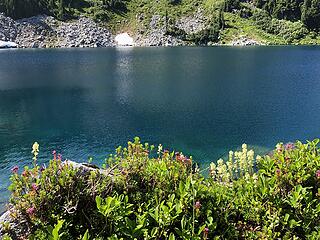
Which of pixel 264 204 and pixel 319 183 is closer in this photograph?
pixel 264 204

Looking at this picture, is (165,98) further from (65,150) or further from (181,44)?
(181,44)

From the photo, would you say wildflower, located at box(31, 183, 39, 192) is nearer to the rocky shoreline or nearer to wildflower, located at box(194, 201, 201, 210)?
wildflower, located at box(194, 201, 201, 210)

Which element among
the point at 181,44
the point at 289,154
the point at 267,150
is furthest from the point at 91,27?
the point at 289,154

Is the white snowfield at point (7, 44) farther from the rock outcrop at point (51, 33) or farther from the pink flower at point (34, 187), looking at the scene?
the pink flower at point (34, 187)

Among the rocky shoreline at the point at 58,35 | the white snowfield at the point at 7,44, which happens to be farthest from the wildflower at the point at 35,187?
the rocky shoreline at the point at 58,35

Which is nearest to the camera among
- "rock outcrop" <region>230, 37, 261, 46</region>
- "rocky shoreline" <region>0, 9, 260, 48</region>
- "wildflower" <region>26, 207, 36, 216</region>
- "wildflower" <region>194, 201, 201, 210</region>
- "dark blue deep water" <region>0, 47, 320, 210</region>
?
"wildflower" <region>26, 207, 36, 216</region>

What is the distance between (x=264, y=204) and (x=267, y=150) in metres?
27.1

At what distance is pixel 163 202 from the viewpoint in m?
7.20

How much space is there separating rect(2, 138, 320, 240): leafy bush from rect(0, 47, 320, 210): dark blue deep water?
18.6m

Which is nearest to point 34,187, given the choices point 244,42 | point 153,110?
point 153,110

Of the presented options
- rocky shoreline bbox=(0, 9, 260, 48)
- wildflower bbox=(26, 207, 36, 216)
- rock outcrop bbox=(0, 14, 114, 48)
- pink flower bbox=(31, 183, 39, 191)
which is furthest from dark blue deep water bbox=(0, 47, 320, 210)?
rock outcrop bbox=(0, 14, 114, 48)

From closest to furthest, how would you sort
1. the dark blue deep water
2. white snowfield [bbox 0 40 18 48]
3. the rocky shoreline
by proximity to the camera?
the dark blue deep water < white snowfield [bbox 0 40 18 48] < the rocky shoreline

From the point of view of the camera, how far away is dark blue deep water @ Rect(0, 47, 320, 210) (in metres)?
35.8

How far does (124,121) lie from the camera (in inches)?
1740
